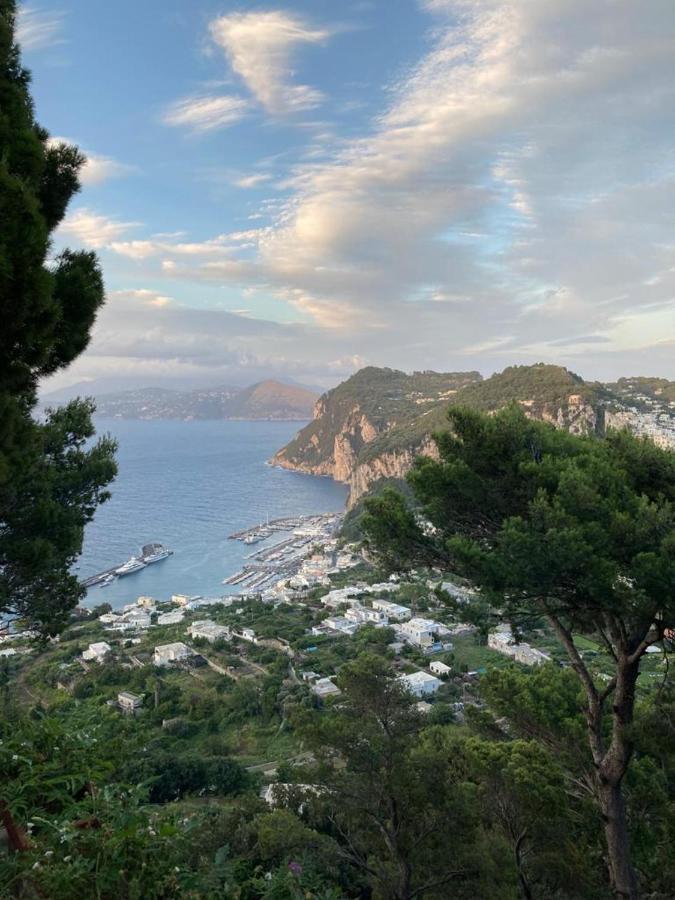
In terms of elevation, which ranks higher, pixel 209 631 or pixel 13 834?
pixel 13 834

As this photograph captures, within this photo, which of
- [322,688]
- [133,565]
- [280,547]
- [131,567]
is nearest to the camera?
[322,688]

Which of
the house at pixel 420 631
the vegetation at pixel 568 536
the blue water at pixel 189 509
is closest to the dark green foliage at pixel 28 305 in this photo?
the vegetation at pixel 568 536

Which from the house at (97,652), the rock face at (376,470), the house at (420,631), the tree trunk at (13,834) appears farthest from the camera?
the rock face at (376,470)

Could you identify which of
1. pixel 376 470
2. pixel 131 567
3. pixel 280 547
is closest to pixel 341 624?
pixel 131 567

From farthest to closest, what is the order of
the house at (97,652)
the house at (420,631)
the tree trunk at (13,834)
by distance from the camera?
the house at (420,631)
the house at (97,652)
the tree trunk at (13,834)

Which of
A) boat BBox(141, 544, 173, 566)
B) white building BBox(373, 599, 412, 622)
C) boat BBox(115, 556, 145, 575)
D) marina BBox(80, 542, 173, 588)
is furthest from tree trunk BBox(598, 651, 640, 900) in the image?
boat BBox(141, 544, 173, 566)

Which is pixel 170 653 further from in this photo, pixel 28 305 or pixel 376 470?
pixel 376 470

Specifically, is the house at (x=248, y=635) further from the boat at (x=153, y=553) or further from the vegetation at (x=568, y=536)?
the vegetation at (x=568, y=536)
